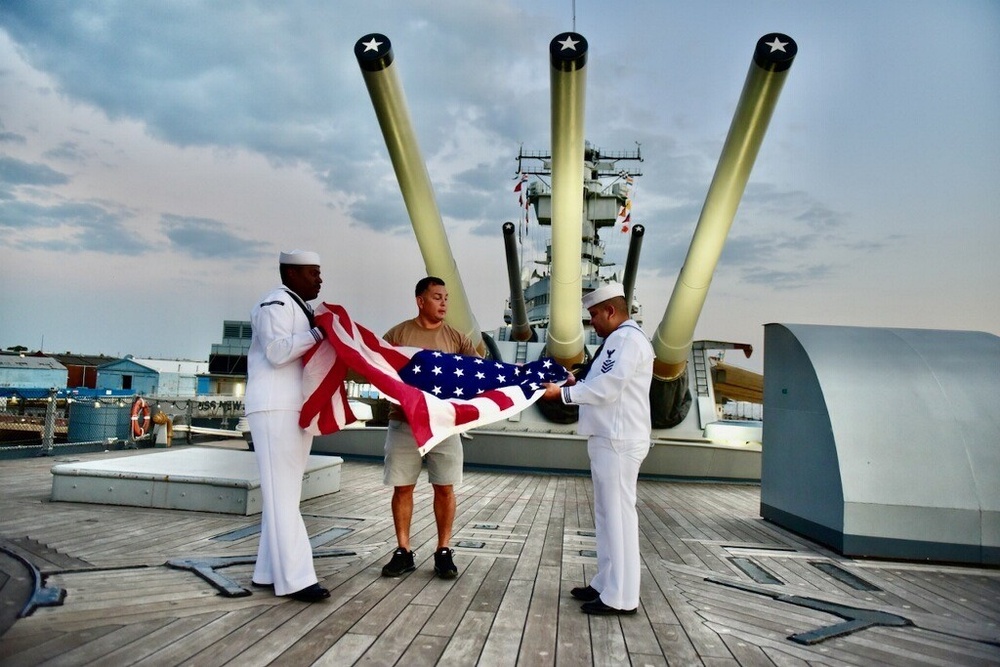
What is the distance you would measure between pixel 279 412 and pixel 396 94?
135 inches

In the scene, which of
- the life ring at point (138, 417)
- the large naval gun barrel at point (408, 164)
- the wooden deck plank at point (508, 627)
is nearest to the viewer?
the wooden deck plank at point (508, 627)

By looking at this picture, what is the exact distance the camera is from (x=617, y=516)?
2973 mm

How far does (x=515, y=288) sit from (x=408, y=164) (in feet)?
11.6

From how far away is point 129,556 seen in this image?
3.55 meters

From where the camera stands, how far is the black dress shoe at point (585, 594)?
3.10 m

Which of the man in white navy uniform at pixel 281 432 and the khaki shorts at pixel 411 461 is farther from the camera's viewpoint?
the khaki shorts at pixel 411 461

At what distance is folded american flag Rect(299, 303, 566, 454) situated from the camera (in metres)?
3.01

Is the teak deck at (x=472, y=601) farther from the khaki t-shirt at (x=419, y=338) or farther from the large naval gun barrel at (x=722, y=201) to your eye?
the large naval gun barrel at (x=722, y=201)

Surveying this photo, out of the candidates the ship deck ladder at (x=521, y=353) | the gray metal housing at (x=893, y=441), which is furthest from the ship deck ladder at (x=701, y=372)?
the gray metal housing at (x=893, y=441)

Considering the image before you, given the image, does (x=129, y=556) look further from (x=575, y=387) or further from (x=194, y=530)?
(x=575, y=387)

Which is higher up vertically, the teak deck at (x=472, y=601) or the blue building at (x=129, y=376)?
the blue building at (x=129, y=376)

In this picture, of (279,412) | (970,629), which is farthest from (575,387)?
(970,629)

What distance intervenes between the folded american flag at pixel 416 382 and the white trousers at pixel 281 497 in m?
0.11

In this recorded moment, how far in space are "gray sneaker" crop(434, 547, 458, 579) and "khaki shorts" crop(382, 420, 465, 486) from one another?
1.11ft
